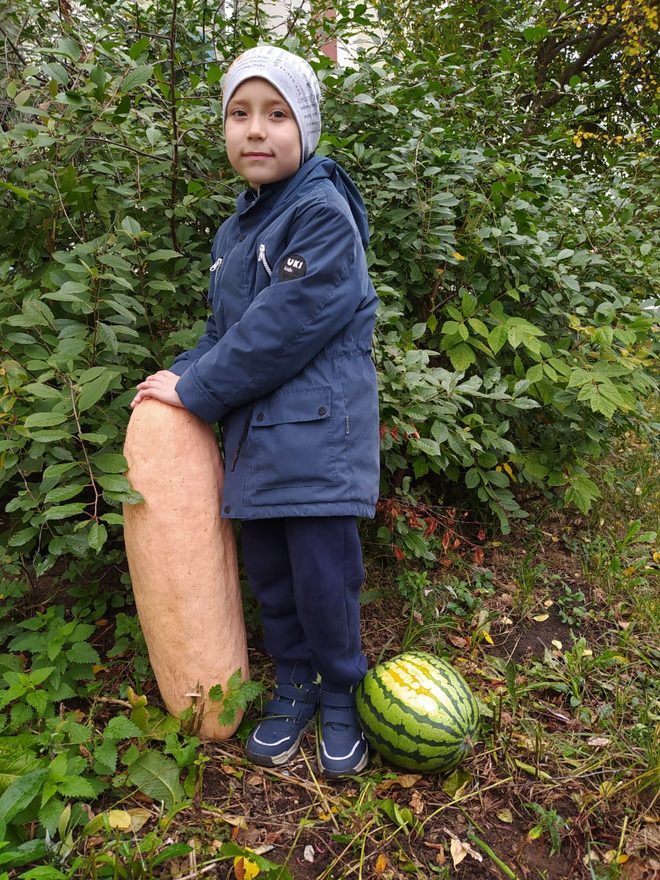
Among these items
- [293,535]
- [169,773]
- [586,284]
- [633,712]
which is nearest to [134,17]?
[586,284]

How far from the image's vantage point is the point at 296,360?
1.75 m

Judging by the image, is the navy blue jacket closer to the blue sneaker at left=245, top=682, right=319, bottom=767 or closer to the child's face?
the child's face

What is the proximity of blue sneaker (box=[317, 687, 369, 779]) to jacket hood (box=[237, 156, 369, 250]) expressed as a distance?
1541 mm

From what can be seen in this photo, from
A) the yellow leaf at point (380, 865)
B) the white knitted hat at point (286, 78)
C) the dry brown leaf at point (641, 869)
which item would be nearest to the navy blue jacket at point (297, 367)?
the white knitted hat at point (286, 78)

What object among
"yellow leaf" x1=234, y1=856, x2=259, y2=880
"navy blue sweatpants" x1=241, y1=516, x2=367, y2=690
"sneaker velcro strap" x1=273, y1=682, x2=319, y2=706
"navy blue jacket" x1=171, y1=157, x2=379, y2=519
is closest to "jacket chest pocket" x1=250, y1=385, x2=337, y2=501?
"navy blue jacket" x1=171, y1=157, x2=379, y2=519

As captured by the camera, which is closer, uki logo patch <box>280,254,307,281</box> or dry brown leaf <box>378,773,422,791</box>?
uki logo patch <box>280,254,307,281</box>

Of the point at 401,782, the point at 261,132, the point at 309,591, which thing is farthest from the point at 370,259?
the point at 401,782

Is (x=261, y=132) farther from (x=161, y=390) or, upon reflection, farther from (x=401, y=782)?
(x=401, y=782)

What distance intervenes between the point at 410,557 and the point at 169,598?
121cm

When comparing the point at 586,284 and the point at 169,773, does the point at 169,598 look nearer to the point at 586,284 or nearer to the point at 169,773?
A: the point at 169,773

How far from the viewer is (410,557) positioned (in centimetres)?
280

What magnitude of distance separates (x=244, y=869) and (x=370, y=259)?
2.11 metres

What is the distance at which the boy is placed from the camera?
1.72m

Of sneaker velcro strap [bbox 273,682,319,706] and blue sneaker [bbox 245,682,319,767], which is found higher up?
sneaker velcro strap [bbox 273,682,319,706]
